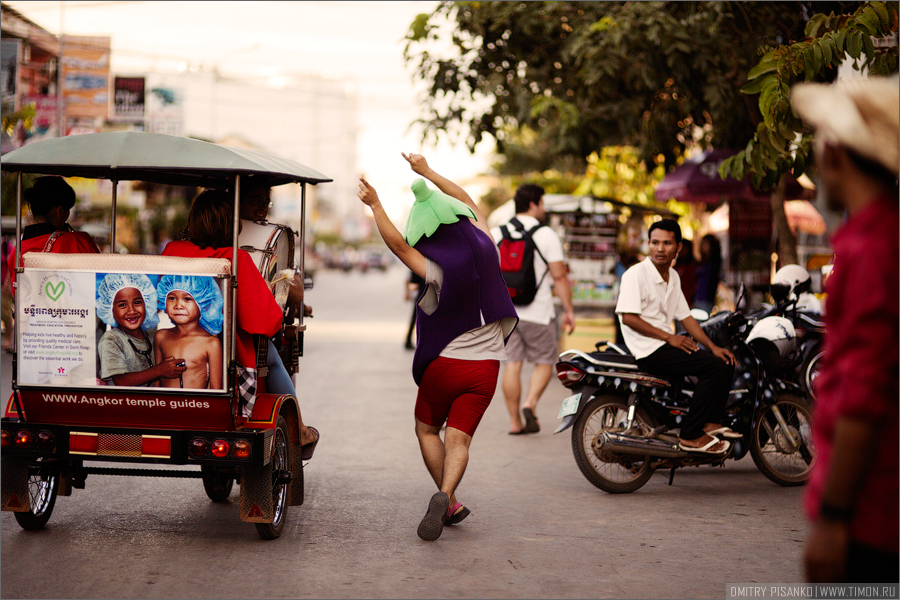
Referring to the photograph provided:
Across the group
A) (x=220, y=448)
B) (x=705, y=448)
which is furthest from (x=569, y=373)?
(x=220, y=448)

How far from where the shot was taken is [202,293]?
489 centimetres

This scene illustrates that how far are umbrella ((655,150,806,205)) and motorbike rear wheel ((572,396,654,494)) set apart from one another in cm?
727

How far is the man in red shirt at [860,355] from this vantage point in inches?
94.2

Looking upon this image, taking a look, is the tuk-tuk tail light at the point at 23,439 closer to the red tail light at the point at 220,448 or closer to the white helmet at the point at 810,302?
the red tail light at the point at 220,448

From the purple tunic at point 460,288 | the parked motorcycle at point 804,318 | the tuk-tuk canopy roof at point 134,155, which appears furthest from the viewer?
the parked motorcycle at point 804,318

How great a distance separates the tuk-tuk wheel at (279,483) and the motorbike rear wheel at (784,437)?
10.6 ft

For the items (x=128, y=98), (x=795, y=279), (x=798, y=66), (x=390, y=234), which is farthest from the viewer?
(x=128, y=98)

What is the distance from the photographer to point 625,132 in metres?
12.6

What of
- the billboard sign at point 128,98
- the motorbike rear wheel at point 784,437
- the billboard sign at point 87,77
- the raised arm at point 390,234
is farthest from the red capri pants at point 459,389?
the billboard sign at point 128,98

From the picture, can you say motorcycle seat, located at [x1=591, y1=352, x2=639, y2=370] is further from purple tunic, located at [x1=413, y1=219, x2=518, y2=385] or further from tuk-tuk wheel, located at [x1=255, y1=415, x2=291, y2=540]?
tuk-tuk wheel, located at [x1=255, y1=415, x2=291, y2=540]

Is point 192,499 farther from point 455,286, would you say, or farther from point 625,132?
point 625,132

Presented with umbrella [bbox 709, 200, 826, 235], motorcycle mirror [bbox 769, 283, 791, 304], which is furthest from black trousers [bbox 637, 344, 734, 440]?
umbrella [bbox 709, 200, 826, 235]

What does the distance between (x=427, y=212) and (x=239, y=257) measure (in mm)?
1019

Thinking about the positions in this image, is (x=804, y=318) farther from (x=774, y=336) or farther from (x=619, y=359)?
(x=619, y=359)
